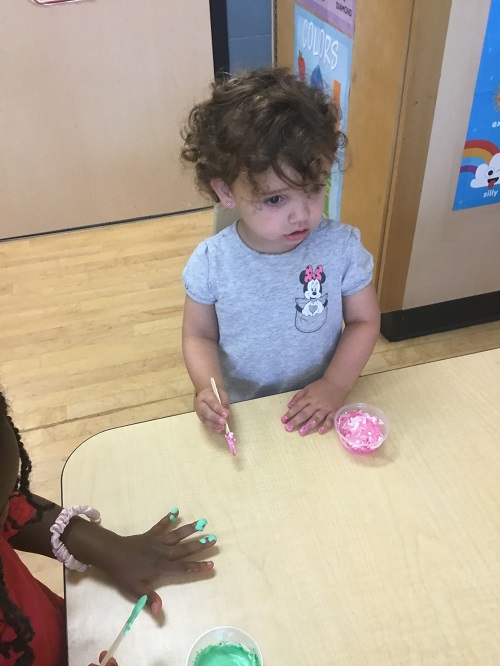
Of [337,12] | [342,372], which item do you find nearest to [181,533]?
[342,372]

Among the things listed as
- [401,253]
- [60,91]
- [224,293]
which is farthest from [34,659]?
[60,91]

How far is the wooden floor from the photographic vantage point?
1705 millimetres

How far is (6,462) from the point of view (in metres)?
0.56

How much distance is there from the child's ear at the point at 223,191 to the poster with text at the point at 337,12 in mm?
936

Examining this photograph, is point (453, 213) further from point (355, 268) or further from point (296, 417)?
point (296, 417)

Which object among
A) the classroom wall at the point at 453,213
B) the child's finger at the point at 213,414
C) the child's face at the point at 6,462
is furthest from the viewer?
the classroom wall at the point at 453,213

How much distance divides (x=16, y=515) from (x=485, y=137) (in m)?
1.41

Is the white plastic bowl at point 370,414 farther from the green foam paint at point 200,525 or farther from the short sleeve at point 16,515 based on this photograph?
the short sleeve at point 16,515

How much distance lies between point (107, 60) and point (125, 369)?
1184mm

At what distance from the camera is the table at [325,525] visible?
0.57 meters

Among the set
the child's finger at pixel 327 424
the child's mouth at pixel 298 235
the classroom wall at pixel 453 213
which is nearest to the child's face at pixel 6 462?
the child's finger at pixel 327 424

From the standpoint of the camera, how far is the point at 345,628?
575 millimetres

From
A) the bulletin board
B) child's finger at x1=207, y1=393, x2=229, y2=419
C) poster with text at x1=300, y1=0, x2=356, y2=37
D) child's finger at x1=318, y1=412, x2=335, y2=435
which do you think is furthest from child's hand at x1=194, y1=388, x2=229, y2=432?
poster with text at x1=300, y1=0, x2=356, y2=37

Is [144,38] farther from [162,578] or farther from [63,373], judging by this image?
[162,578]
